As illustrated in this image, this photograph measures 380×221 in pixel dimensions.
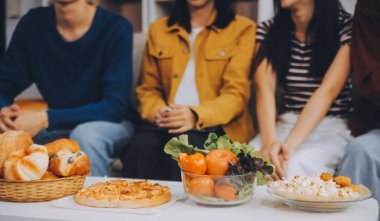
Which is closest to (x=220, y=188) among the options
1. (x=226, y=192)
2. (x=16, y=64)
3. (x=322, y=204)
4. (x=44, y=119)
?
(x=226, y=192)

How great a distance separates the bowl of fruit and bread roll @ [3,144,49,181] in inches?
12.9

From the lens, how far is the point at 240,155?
119cm

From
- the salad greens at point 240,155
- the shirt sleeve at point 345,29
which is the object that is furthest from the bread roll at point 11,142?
the shirt sleeve at point 345,29

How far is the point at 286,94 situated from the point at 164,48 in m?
0.55

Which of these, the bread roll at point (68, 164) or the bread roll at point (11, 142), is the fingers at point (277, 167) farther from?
the bread roll at point (11, 142)

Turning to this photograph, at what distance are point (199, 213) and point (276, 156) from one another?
681mm

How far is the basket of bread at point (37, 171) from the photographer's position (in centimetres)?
120

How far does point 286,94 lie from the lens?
Result: 204cm

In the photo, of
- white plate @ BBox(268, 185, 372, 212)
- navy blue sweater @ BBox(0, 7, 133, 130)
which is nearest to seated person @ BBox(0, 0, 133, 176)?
navy blue sweater @ BBox(0, 7, 133, 130)

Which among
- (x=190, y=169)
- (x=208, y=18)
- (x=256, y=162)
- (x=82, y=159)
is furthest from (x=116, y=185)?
(x=208, y=18)

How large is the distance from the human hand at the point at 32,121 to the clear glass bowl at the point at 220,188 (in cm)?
99

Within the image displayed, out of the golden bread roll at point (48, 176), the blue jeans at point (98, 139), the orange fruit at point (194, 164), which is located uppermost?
the orange fruit at point (194, 164)

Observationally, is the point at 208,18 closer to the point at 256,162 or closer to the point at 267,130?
the point at 267,130

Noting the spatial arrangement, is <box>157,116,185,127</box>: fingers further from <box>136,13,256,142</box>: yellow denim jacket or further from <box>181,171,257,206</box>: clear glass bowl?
<box>181,171,257,206</box>: clear glass bowl
